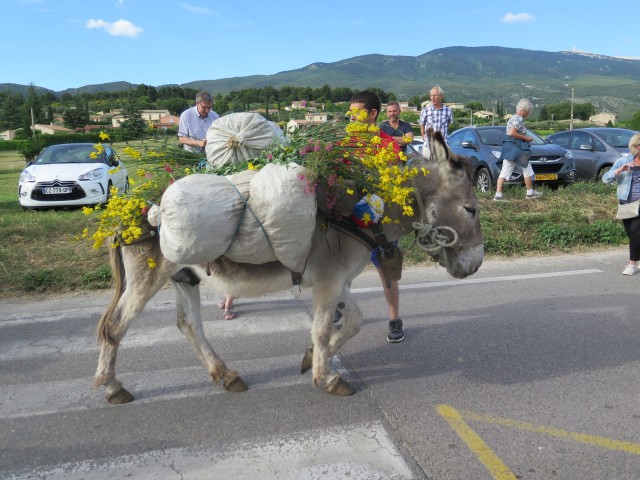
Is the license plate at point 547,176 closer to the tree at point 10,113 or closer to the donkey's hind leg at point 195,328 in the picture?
the donkey's hind leg at point 195,328

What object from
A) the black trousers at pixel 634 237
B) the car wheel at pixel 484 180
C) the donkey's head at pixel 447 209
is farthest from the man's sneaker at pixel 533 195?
the donkey's head at pixel 447 209

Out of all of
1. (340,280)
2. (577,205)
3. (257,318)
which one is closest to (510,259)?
(577,205)

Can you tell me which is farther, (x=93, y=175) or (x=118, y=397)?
(x=93, y=175)

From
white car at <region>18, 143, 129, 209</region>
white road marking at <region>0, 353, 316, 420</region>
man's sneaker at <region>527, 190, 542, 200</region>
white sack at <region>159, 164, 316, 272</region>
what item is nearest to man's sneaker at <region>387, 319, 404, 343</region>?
white road marking at <region>0, 353, 316, 420</region>

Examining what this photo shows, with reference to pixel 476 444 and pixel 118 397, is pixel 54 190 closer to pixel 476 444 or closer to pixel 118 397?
pixel 118 397

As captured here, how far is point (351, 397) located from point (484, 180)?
9.50m

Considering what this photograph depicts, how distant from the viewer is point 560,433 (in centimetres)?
319

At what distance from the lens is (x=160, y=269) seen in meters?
3.59

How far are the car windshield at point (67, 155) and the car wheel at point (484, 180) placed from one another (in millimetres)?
9038

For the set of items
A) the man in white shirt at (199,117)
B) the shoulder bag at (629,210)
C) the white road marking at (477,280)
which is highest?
the man in white shirt at (199,117)

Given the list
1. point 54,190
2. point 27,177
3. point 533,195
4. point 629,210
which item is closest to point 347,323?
point 629,210

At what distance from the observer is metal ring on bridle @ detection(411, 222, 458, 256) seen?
12.1 feet

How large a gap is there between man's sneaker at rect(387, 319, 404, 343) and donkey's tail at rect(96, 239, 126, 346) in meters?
2.35

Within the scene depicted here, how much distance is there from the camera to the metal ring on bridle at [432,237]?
12.1ft
